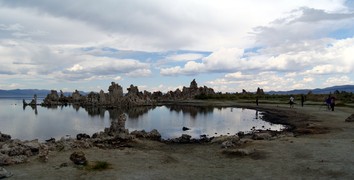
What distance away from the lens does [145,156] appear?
20.8 meters

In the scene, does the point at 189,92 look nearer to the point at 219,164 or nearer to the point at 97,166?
the point at 219,164

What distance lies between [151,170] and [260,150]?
25.2ft

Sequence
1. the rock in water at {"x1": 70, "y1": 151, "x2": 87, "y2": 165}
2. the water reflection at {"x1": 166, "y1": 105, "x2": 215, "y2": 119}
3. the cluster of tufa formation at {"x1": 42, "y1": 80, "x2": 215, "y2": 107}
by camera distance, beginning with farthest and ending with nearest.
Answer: the cluster of tufa formation at {"x1": 42, "y1": 80, "x2": 215, "y2": 107}
the water reflection at {"x1": 166, "y1": 105, "x2": 215, "y2": 119}
the rock in water at {"x1": 70, "y1": 151, "x2": 87, "y2": 165}

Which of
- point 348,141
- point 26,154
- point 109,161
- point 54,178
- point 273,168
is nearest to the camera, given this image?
point 54,178

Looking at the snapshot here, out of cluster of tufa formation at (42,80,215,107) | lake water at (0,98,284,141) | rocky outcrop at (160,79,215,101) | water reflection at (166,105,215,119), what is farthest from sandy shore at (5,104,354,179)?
rocky outcrop at (160,79,215,101)

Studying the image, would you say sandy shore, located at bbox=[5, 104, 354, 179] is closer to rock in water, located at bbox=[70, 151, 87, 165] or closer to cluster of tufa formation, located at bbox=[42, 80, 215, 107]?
rock in water, located at bbox=[70, 151, 87, 165]

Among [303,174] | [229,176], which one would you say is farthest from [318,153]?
[229,176]

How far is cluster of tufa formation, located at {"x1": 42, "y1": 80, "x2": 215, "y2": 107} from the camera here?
10813 centimetres

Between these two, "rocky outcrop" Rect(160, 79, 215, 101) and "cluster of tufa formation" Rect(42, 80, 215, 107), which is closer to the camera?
"cluster of tufa formation" Rect(42, 80, 215, 107)

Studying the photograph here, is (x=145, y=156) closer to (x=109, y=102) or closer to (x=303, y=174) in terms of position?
(x=303, y=174)

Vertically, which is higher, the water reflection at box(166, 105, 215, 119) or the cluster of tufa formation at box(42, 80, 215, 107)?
the cluster of tufa formation at box(42, 80, 215, 107)

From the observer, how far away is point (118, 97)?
109438 millimetres

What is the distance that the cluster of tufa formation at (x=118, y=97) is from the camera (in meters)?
108

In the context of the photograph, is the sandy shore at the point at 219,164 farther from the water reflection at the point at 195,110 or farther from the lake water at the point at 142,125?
the water reflection at the point at 195,110
